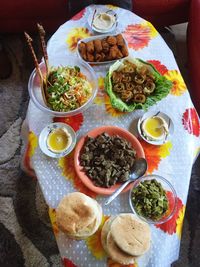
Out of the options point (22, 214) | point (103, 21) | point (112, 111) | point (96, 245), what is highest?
point (103, 21)

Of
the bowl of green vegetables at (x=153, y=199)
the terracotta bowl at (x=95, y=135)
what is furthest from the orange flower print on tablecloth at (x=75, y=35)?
the bowl of green vegetables at (x=153, y=199)

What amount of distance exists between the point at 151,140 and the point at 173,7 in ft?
3.47

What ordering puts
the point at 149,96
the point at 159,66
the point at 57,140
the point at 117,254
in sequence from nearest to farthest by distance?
1. the point at 117,254
2. the point at 57,140
3. the point at 149,96
4. the point at 159,66

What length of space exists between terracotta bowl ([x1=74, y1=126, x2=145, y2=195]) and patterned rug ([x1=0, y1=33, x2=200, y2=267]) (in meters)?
0.56

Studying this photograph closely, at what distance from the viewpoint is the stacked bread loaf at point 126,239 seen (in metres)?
1.04

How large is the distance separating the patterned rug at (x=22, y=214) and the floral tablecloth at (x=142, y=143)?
0.41m

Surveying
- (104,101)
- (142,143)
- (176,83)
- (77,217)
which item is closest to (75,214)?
(77,217)

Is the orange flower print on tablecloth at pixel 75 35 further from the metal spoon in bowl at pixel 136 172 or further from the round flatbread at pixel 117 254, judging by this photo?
the round flatbread at pixel 117 254

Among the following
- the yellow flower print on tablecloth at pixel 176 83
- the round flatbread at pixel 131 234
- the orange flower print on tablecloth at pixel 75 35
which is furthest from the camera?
the orange flower print on tablecloth at pixel 75 35

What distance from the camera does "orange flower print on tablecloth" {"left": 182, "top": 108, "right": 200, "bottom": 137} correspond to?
Answer: 52.0 inches

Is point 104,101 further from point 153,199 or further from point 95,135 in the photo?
point 153,199

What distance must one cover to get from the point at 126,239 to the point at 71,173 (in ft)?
1.03

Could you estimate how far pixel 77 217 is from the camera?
1074 millimetres

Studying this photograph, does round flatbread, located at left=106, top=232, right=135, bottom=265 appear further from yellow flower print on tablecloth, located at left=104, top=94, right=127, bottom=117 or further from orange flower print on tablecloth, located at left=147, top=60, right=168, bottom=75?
orange flower print on tablecloth, located at left=147, top=60, right=168, bottom=75
